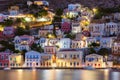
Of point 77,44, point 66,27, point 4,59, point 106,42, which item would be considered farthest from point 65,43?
point 4,59

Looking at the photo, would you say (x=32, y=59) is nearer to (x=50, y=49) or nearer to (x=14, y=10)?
(x=50, y=49)

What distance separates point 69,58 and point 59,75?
517cm

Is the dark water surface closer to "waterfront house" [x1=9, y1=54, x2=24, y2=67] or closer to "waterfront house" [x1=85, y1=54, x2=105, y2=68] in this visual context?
"waterfront house" [x1=85, y1=54, x2=105, y2=68]

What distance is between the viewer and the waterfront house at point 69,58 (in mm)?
39344

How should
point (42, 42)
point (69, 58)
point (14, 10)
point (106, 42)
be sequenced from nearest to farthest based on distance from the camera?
1. point (69, 58)
2. point (106, 42)
3. point (42, 42)
4. point (14, 10)

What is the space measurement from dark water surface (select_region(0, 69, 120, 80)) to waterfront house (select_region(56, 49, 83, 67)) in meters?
1.39

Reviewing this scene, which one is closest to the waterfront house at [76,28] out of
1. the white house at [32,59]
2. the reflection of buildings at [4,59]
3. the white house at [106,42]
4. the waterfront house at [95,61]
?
the white house at [106,42]

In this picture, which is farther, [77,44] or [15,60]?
[77,44]

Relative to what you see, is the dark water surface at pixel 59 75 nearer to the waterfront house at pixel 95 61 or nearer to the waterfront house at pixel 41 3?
Result: the waterfront house at pixel 95 61

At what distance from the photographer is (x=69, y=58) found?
3956cm

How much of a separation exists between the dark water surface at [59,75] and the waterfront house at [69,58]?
139 cm

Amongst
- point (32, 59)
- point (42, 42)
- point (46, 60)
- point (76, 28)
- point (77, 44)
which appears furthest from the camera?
point (76, 28)

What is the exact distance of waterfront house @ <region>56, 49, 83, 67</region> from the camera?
1549 inches

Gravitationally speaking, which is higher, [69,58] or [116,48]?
[116,48]
